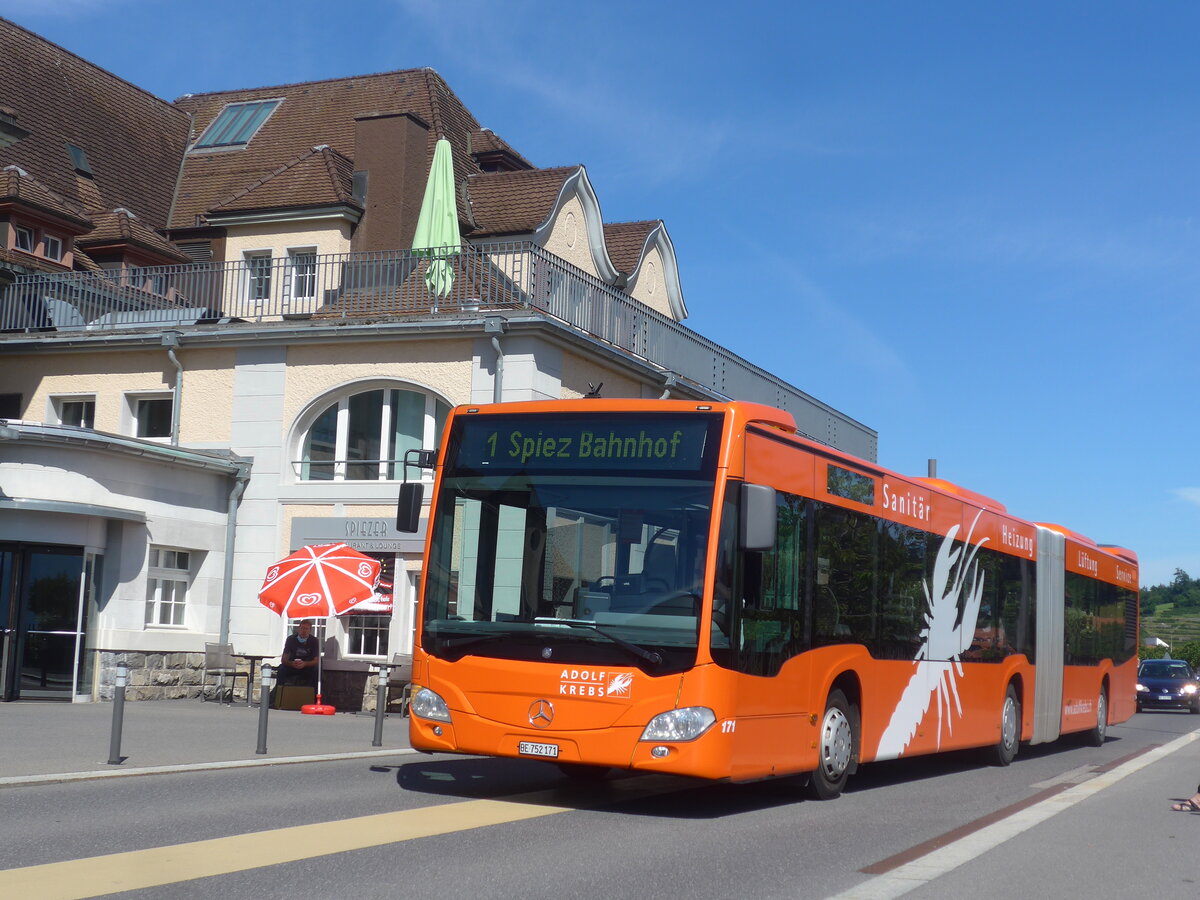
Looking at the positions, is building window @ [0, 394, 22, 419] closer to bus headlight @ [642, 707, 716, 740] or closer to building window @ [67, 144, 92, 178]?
building window @ [67, 144, 92, 178]

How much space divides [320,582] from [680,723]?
11317 mm

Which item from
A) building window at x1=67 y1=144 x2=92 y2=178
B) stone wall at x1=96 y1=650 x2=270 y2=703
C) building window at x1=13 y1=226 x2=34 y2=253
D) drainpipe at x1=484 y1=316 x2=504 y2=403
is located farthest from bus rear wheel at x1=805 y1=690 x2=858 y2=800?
building window at x1=67 y1=144 x2=92 y2=178

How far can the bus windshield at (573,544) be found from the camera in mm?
9742

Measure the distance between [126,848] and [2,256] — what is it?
20630 millimetres

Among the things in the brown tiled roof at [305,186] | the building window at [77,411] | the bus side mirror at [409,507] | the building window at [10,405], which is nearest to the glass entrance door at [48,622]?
the building window at [77,411]

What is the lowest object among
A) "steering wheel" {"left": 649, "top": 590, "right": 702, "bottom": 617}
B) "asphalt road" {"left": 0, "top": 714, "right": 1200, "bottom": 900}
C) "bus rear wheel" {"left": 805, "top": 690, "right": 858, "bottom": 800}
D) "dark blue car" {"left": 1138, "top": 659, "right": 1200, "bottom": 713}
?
"dark blue car" {"left": 1138, "top": 659, "right": 1200, "bottom": 713}

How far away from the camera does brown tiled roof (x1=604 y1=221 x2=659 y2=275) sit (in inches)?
1268

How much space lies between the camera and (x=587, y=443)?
33.9ft

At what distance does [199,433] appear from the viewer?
23844 mm

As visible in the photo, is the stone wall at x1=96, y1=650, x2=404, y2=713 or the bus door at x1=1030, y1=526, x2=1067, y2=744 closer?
the bus door at x1=1030, y1=526, x2=1067, y2=744

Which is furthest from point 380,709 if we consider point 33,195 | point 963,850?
point 33,195

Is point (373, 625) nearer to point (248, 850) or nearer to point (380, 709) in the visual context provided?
point (380, 709)

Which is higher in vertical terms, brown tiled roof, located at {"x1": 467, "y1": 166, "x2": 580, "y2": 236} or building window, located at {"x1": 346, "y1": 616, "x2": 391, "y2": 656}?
brown tiled roof, located at {"x1": 467, "y1": 166, "x2": 580, "y2": 236}

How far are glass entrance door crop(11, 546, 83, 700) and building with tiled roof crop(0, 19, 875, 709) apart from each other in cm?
4
